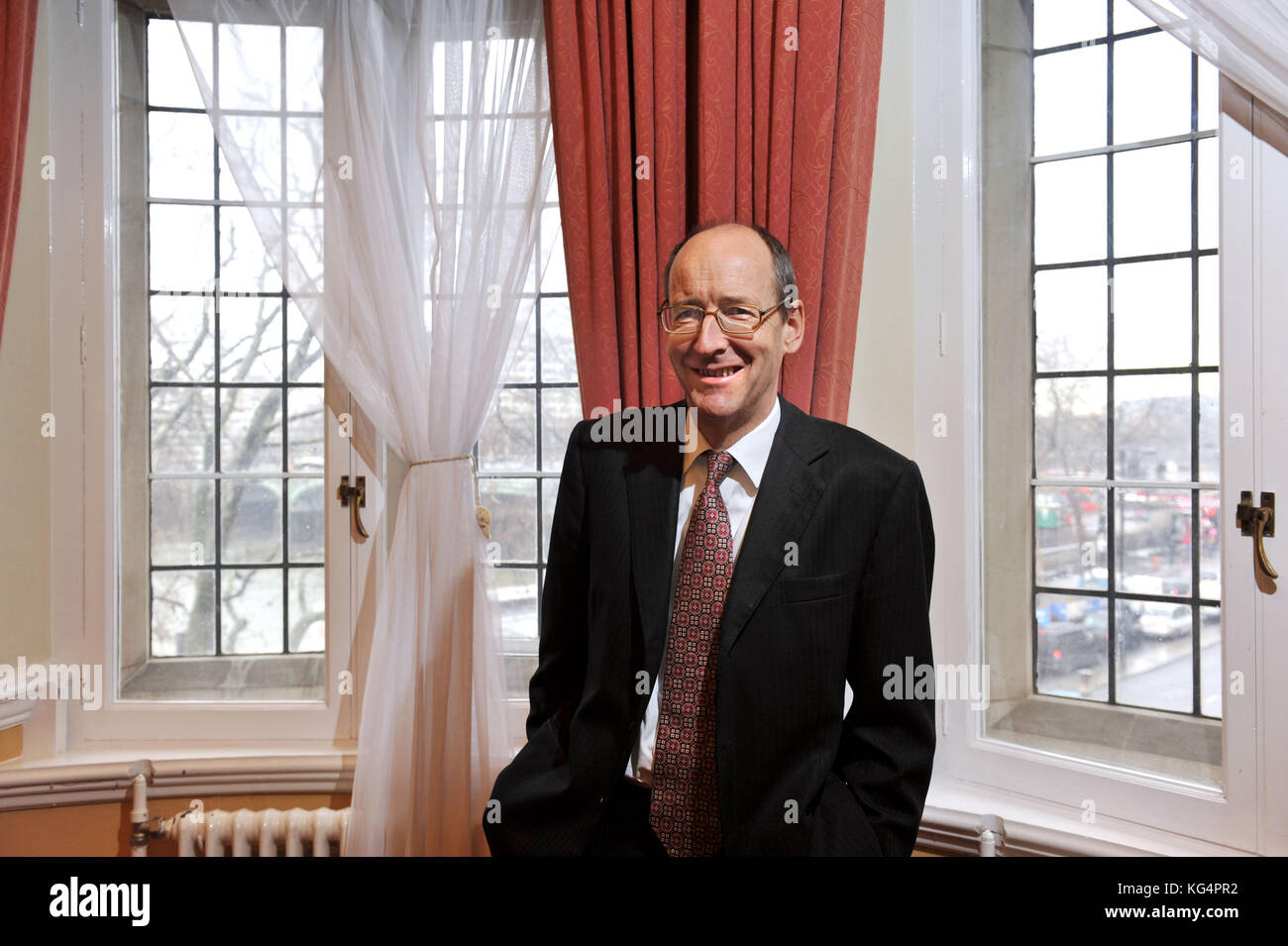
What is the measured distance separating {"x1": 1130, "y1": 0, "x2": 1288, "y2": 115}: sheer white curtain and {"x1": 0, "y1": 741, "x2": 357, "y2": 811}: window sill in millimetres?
2646

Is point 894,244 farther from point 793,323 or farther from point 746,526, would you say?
point 746,526

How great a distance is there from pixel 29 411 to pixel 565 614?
1783mm

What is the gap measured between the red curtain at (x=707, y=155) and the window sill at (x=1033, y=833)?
1008 mm

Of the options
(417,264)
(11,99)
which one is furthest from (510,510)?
(11,99)

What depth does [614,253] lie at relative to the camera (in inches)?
79.4

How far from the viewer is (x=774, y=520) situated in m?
1.29

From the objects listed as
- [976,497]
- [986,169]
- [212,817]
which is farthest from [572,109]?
[212,817]

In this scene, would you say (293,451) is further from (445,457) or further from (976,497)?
(976,497)

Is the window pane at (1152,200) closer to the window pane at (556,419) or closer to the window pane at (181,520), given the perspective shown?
the window pane at (556,419)

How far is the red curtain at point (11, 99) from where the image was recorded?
201 cm

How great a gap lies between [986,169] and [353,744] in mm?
2325

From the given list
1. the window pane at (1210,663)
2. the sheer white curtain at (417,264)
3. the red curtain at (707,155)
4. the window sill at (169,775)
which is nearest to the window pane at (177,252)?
the sheer white curtain at (417,264)

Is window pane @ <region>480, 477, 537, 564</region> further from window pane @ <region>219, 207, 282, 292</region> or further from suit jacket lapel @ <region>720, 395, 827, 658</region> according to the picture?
suit jacket lapel @ <region>720, 395, 827, 658</region>

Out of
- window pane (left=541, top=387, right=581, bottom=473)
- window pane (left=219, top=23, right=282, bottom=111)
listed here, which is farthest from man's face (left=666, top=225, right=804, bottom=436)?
Answer: window pane (left=219, top=23, right=282, bottom=111)
